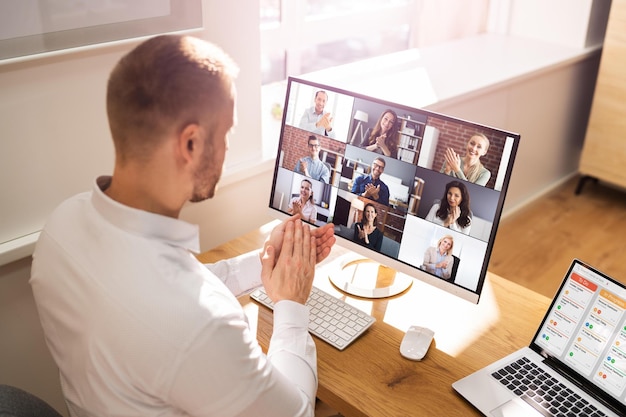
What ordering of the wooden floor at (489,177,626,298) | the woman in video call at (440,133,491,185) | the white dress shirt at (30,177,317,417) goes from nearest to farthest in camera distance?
the white dress shirt at (30,177,317,417)
the woman in video call at (440,133,491,185)
the wooden floor at (489,177,626,298)

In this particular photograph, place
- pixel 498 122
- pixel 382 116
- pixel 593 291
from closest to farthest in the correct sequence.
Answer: pixel 593 291, pixel 382 116, pixel 498 122

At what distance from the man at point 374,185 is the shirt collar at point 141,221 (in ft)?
1.74

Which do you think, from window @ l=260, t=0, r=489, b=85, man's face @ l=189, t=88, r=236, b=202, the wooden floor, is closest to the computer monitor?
man's face @ l=189, t=88, r=236, b=202

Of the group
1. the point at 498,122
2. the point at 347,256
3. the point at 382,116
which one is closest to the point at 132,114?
the point at 382,116

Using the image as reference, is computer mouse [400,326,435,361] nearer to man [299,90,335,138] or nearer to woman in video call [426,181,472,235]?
woman in video call [426,181,472,235]

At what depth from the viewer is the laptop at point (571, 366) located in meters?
1.27

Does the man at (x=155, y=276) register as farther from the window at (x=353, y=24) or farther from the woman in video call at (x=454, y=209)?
the window at (x=353, y=24)

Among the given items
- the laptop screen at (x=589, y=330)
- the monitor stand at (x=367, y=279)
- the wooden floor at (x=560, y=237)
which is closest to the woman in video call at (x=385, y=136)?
the monitor stand at (x=367, y=279)

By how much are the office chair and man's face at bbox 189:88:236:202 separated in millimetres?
459

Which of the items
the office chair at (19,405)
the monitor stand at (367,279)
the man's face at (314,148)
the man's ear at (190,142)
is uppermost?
the man's ear at (190,142)

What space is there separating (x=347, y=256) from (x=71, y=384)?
861 millimetres

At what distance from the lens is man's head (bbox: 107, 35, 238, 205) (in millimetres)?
1029

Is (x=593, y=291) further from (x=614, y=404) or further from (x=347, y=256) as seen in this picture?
(x=347, y=256)

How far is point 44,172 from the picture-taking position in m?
1.60
